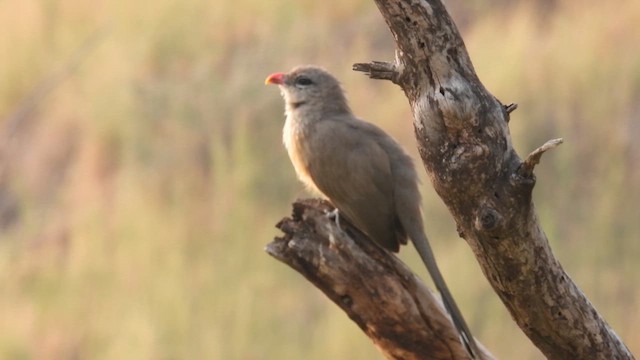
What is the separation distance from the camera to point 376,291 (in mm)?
3346

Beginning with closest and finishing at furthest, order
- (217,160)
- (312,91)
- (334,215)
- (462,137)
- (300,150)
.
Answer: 1. (462,137)
2. (334,215)
3. (300,150)
4. (312,91)
5. (217,160)

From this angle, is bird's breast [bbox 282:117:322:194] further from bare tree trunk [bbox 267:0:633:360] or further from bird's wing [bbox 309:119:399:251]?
bare tree trunk [bbox 267:0:633:360]

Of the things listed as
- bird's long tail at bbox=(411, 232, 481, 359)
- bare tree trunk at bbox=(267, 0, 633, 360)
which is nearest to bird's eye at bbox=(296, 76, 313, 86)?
bird's long tail at bbox=(411, 232, 481, 359)

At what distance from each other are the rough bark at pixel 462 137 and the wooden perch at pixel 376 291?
68 centimetres

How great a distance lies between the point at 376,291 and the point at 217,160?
2001 millimetres

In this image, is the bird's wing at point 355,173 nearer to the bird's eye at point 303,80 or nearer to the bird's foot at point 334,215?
the bird's foot at point 334,215

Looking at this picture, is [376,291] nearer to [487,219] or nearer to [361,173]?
[361,173]

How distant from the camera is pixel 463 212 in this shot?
264 centimetres

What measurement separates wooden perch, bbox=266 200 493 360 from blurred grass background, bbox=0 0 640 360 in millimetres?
1584

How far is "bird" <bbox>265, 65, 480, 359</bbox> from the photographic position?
12.0 feet

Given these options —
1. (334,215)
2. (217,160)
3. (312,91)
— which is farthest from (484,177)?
(217,160)

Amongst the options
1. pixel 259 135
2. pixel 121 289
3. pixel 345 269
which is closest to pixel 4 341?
pixel 121 289

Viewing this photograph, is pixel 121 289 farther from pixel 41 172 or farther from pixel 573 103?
pixel 573 103

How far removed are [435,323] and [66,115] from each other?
2.57m
